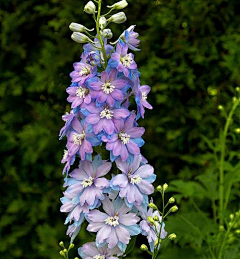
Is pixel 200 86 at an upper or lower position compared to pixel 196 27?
lower

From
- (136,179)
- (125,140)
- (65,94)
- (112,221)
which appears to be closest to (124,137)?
(125,140)

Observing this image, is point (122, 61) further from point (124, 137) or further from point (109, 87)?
point (124, 137)

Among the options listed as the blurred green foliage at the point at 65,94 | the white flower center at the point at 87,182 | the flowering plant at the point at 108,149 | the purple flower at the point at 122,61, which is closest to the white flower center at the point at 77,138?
the flowering plant at the point at 108,149

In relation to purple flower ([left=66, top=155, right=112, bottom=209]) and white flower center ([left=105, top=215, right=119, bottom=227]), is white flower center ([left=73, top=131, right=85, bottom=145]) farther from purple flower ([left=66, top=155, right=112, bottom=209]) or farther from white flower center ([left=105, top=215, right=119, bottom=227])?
white flower center ([left=105, top=215, right=119, bottom=227])

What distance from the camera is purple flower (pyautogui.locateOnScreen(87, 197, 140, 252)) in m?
1.36

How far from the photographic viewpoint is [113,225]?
1375 millimetres

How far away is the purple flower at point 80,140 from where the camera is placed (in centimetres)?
137

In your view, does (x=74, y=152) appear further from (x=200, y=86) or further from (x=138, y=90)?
(x=200, y=86)

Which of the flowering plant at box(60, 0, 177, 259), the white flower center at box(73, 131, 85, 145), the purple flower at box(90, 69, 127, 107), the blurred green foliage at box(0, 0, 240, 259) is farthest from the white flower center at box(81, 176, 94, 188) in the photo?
the blurred green foliage at box(0, 0, 240, 259)

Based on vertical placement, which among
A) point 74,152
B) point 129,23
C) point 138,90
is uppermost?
point 138,90

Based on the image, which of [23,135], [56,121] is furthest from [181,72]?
[23,135]

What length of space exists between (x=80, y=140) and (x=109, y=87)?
0.54 ft

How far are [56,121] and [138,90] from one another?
1.79m

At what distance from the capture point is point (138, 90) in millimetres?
1436
